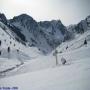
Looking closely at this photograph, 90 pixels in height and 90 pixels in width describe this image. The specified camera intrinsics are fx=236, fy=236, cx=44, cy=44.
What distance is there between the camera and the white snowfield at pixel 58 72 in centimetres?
368

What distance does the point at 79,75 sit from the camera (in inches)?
148

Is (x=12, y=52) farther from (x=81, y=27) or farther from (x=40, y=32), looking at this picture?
(x=81, y=27)

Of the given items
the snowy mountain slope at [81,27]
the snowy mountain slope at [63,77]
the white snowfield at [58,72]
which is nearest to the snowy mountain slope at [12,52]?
the white snowfield at [58,72]

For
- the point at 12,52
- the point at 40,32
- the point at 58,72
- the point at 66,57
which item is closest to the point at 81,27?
the point at 66,57

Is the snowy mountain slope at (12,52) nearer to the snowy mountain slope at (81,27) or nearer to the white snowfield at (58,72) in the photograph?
the white snowfield at (58,72)

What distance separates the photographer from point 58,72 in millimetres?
3867

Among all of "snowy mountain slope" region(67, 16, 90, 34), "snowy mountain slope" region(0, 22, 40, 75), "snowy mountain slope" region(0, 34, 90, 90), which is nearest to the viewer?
"snowy mountain slope" region(0, 34, 90, 90)

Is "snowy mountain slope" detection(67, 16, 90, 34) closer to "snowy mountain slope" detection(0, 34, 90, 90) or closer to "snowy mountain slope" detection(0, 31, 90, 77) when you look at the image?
"snowy mountain slope" detection(0, 31, 90, 77)

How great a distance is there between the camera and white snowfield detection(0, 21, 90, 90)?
3.68 m

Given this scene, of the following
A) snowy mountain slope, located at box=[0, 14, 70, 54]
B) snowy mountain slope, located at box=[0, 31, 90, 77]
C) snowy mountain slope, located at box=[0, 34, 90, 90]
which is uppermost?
snowy mountain slope, located at box=[0, 14, 70, 54]

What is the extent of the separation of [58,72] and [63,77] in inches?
5.5

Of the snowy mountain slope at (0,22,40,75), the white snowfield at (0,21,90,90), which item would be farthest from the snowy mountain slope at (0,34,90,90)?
the snowy mountain slope at (0,22,40,75)

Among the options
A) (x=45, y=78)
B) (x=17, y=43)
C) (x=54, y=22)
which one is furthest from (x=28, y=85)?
(x=54, y=22)

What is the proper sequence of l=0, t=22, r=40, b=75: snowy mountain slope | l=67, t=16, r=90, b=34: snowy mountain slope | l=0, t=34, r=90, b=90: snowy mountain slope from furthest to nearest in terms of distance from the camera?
l=67, t=16, r=90, b=34: snowy mountain slope
l=0, t=22, r=40, b=75: snowy mountain slope
l=0, t=34, r=90, b=90: snowy mountain slope
